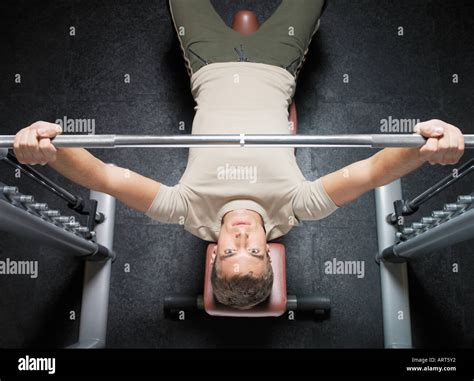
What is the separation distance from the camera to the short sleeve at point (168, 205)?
1.51 m

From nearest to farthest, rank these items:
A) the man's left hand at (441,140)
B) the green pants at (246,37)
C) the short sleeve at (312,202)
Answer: the man's left hand at (441,140)
the short sleeve at (312,202)
the green pants at (246,37)

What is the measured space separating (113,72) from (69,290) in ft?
3.37

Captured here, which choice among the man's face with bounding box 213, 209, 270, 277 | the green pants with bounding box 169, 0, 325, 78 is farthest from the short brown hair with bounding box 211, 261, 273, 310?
the green pants with bounding box 169, 0, 325, 78

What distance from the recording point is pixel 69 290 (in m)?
2.06

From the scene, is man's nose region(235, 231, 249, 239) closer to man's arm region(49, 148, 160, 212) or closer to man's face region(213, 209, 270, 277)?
man's face region(213, 209, 270, 277)

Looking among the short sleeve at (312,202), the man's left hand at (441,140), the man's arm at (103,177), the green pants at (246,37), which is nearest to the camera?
the man's left hand at (441,140)

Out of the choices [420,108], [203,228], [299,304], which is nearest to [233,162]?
[203,228]

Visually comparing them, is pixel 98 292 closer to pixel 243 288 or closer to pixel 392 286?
pixel 243 288

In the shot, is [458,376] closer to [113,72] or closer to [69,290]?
[69,290]

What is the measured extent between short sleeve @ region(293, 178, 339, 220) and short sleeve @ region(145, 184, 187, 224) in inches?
14.3

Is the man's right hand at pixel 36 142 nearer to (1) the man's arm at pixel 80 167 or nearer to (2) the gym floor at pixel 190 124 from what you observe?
(1) the man's arm at pixel 80 167

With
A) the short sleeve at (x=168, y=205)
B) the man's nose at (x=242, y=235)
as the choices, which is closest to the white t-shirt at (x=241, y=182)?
the short sleeve at (x=168, y=205)

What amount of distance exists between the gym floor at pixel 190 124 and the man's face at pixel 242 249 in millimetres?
691

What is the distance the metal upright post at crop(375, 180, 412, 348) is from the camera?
194 cm
